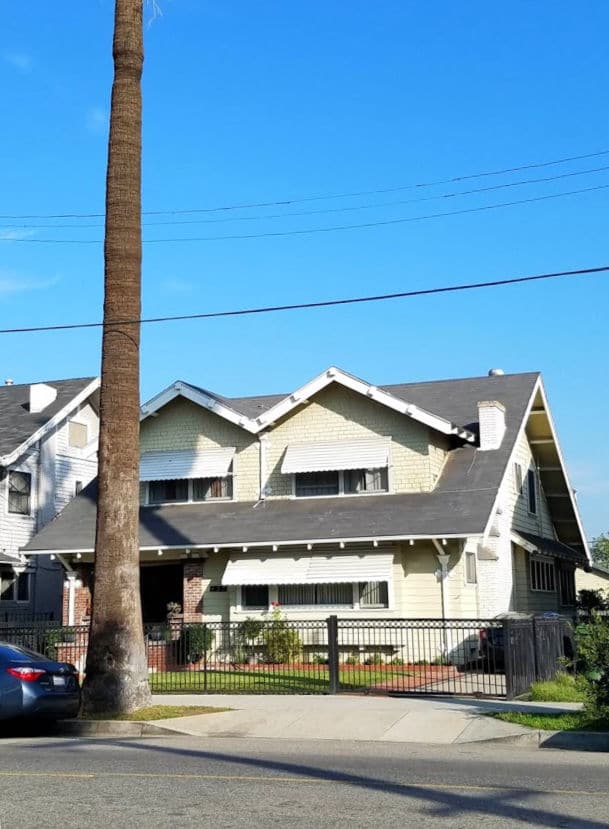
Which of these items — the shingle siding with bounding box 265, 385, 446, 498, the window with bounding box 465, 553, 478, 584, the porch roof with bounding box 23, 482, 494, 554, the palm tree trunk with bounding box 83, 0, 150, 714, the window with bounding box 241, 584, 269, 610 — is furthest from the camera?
the window with bounding box 241, 584, 269, 610

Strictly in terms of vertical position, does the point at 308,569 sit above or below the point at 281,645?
above

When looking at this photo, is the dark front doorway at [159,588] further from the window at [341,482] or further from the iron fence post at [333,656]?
the iron fence post at [333,656]

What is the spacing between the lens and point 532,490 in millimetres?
31984

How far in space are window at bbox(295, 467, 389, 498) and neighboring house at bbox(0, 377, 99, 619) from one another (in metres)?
9.69

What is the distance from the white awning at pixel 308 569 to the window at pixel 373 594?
60cm

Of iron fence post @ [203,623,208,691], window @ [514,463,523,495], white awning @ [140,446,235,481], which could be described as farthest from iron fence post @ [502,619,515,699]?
white awning @ [140,446,235,481]

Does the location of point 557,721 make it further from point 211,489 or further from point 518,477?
point 211,489

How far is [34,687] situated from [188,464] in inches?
571

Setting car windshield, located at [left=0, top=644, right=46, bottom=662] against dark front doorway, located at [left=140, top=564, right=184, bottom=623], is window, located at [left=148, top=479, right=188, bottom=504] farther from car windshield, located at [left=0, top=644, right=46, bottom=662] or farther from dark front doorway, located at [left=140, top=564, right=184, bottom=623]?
car windshield, located at [left=0, top=644, right=46, bottom=662]

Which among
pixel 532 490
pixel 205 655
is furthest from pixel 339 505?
pixel 532 490

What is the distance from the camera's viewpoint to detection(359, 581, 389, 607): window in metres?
26.2

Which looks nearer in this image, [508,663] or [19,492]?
[508,663]

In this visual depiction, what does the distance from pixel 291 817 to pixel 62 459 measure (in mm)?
30250

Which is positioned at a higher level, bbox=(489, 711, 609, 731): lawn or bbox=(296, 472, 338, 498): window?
bbox=(296, 472, 338, 498): window
